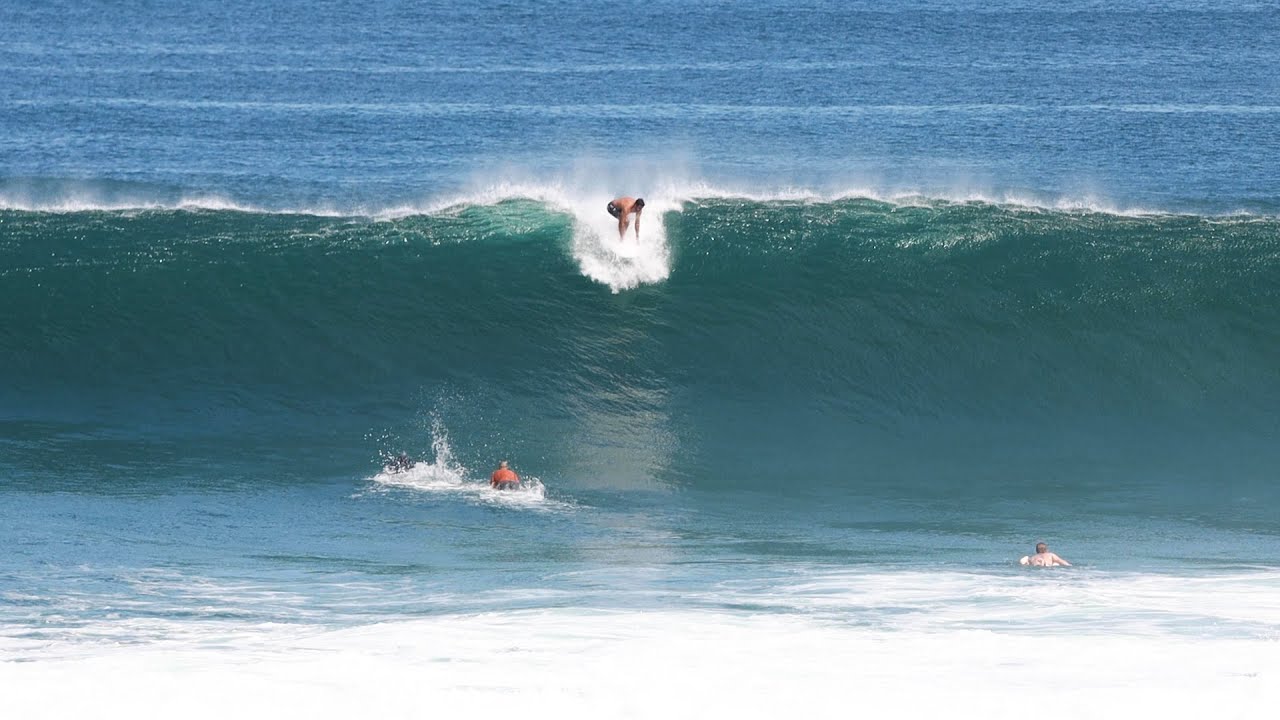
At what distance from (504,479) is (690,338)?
4.91 m

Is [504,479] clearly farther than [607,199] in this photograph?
No

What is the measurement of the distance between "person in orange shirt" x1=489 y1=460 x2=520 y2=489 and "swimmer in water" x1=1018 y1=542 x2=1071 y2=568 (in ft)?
19.1

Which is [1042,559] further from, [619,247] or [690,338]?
[619,247]

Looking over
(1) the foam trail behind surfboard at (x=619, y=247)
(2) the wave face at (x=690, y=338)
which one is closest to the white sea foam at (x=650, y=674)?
(2) the wave face at (x=690, y=338)

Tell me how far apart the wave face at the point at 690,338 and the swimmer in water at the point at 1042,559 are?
11.0ft

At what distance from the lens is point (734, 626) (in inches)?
541

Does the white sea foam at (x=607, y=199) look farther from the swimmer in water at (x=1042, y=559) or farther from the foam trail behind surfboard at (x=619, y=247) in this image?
the swimmer in water at (x=1042, y=559)

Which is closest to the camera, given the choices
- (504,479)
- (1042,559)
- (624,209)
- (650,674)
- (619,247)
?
(650,674)

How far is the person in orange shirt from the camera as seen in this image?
61.3ft

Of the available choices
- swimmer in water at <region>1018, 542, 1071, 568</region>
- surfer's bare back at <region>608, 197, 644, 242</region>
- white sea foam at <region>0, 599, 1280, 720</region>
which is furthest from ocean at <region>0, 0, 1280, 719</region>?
surfer's bare back at <region>608, 197, 644, 242</region>

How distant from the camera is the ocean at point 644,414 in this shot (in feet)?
41.9

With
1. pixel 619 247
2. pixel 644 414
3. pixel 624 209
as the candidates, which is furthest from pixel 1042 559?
pixel 619 247

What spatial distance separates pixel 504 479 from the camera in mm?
18688

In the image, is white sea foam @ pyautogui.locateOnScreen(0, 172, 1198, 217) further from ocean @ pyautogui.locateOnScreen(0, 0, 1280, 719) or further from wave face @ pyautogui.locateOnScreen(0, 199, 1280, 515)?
wave face @ pyautogui.locateOnScreen(0, 199, 1280, 515)
